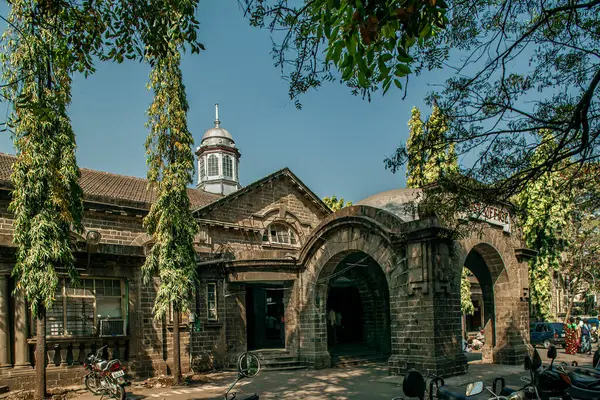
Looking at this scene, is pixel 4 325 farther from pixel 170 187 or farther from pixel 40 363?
pixel 170 187

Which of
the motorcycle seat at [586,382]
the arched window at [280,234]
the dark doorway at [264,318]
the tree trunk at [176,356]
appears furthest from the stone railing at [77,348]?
the motorcycle seat at [586,382]

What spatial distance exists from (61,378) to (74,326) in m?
1.48

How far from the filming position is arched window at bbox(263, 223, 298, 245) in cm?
2338

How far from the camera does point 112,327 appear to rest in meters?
15.3

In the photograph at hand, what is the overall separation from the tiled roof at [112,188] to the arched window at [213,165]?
259 inches

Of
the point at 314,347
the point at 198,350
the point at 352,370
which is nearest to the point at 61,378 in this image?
the point at 198,350

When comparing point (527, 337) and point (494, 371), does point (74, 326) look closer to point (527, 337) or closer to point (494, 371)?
point (494, 371)

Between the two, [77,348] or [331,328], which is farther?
[331,328]

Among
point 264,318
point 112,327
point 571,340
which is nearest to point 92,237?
point 112,327

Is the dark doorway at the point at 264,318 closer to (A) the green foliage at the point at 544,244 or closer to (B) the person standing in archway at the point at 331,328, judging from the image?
(B) the person standing in archway at the point at 331,328

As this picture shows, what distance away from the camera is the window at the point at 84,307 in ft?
46.9

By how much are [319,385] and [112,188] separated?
1171 cm

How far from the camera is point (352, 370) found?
16.2 metres

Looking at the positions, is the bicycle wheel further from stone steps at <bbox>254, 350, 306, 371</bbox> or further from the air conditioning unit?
stone steps at <bbox>254, 350, 306, 371</bbox>
